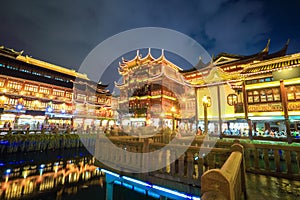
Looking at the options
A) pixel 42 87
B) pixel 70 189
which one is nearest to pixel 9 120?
pixel 42 87

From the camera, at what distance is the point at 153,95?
35500 millimetres

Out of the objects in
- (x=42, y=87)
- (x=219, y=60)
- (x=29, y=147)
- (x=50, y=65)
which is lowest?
(x=29, y=147)

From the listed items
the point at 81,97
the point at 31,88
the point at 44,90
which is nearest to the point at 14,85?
the point at 31,88

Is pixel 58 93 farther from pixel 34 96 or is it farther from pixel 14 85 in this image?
pixel 14 85

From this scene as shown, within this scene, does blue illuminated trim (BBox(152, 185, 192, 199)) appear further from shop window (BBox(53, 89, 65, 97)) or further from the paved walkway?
shop window (BBox(53, 89, 65, 97))

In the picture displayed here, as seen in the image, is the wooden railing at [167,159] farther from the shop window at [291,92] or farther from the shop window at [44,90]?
the shop window at [44,90]

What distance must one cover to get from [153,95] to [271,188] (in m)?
31.5

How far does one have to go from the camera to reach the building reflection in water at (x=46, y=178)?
978 cm

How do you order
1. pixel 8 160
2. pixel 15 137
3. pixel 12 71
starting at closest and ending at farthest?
pixel 8 160
pixel 15 137
pixel 12 71

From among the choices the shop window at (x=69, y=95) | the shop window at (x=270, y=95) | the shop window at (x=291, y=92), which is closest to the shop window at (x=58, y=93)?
the shop window at (x=69, y=95)

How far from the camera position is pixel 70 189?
10617 mm

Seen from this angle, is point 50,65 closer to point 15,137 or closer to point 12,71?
point 12,71

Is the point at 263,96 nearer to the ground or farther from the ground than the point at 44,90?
nearer to the ground

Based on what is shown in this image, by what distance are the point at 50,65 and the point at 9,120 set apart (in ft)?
71.9
